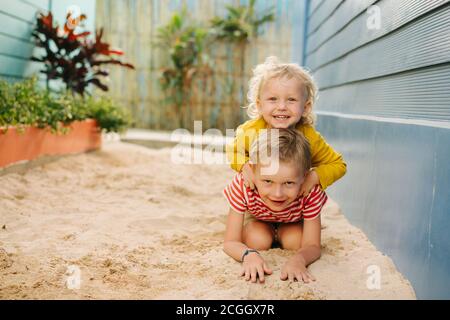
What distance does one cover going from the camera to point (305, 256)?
1980mm

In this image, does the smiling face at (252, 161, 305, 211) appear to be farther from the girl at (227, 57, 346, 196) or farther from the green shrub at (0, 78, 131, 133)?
the green shrub at (0, 78, 131, 133)

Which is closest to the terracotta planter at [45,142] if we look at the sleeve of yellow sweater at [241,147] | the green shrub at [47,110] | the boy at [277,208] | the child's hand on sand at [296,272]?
the green shrub at [47,110]

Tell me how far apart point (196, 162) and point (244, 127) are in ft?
9.77

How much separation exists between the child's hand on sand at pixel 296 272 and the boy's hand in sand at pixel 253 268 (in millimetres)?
73

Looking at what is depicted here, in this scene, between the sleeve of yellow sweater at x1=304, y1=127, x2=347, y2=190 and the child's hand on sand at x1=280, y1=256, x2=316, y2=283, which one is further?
the sleeve of yellow sweater at x1=304, y1=127, x2=347, y2=190

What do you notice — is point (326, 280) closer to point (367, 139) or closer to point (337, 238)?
point (337, 238)

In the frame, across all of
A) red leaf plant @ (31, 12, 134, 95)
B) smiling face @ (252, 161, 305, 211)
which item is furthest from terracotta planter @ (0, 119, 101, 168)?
smiling face @ (252, 161, 305, 211)

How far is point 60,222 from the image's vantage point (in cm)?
263

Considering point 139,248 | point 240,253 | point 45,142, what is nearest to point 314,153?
point 240,253

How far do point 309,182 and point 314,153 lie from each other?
220mm

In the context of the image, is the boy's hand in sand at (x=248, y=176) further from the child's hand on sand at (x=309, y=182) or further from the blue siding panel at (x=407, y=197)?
the blue siding panel at (x=407, y=197)

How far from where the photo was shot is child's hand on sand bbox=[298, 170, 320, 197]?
212 cm

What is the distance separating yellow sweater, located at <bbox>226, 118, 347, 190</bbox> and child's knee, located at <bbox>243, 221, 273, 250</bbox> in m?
0.32

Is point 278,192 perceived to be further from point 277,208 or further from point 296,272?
point 296,272
